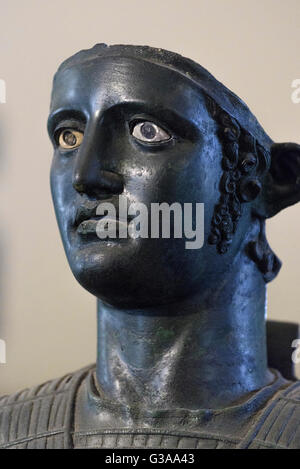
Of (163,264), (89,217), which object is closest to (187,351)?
(163,264)

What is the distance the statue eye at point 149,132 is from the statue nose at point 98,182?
11 centimetres

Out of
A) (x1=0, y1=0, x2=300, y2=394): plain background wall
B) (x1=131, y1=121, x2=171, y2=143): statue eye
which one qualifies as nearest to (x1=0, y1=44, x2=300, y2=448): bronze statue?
(x1=131, y1=121, x2=171, y2=143): statue eye

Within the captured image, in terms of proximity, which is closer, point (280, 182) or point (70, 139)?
point (70, 139)

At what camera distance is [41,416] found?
82.9 inches

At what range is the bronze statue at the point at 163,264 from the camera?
6.22ft

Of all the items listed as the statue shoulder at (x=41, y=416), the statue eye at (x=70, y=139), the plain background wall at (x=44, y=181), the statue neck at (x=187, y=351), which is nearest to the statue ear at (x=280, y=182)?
the statue neck at (x=187, y=351)

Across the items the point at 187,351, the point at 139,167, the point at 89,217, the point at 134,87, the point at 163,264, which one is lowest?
the point at 187,351

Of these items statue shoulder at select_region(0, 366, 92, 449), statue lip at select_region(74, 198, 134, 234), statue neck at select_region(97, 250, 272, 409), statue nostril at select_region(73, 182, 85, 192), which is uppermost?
statue nostril at select_region(73, 182, 85, 192)

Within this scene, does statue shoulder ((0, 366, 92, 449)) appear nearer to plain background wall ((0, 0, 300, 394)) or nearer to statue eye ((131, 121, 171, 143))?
statue eye ((131, 121, 171, 143))

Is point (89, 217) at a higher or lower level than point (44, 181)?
lower

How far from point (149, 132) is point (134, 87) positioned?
0.11m

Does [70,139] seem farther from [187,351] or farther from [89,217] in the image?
[187,351]

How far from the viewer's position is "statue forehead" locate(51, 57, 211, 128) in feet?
6.24

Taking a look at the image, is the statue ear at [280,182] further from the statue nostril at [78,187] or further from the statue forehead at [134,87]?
the statue nostril at [78,187]
